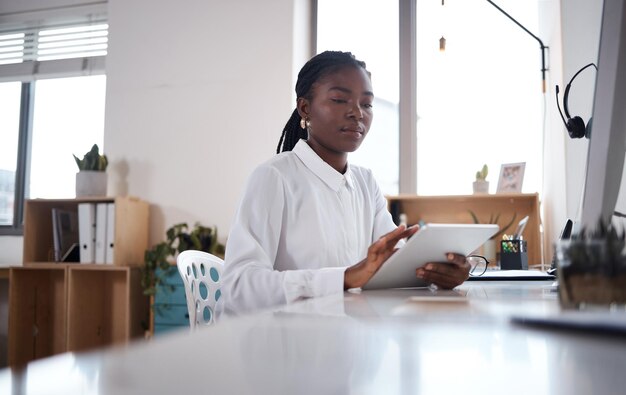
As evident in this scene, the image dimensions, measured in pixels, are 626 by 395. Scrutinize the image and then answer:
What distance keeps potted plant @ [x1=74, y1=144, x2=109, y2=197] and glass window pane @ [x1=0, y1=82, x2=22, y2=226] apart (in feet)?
3.43

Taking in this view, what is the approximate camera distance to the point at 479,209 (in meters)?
3.35

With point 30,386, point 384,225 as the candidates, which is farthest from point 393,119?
point 30,386

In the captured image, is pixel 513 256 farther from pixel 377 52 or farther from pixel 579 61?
pixel 377 52

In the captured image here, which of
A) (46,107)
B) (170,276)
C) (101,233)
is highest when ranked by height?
(46,107)

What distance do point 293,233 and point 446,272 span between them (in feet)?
1.34

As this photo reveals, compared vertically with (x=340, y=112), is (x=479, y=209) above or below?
below

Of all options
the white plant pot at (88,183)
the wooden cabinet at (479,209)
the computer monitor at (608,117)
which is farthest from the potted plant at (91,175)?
the computer monitor at (608,117)

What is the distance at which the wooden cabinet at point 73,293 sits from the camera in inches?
140

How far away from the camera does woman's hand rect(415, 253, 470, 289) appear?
115 cm

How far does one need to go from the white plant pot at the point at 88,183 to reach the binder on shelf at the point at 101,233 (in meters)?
0.20

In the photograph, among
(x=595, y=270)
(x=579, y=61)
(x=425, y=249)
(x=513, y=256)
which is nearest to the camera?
(x=595, y=270)

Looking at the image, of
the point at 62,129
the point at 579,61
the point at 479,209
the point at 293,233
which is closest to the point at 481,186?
the point at 479,209

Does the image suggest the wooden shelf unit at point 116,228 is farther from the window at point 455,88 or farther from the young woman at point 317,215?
the young woman at point 317,215

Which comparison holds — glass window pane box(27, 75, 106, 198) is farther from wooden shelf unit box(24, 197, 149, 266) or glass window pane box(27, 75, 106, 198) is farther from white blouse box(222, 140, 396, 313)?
white blouse box(222, 140, 396, 313)
